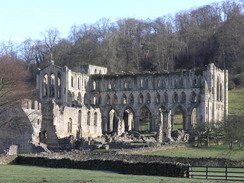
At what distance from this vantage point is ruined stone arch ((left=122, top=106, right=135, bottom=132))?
9375cm

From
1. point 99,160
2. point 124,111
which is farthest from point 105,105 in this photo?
point 99,160

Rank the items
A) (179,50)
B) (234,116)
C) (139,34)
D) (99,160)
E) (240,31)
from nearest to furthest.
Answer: (234,116) → (99,160) → (240,31) → (179,50) → (139,34)

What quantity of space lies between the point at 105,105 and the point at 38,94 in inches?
394

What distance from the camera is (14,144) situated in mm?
64500

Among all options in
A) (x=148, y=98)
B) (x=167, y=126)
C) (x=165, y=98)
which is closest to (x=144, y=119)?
(x=148, y=98)

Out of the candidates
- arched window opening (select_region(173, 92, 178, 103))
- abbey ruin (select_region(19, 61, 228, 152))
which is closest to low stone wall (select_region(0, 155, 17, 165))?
abbey ruin (select_region(19, 61, 228, 152))

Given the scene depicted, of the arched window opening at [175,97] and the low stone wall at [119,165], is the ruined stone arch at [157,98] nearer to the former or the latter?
the arched window opening at [175,97]

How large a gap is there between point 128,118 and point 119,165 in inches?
2091

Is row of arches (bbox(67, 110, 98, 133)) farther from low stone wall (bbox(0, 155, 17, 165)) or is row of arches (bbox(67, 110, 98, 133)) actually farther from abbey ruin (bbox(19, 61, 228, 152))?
low stone wall (bbox(0, 155, 17, 165))

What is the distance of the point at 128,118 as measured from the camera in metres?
95.2

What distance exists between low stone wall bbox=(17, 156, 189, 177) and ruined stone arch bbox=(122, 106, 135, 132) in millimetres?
46927

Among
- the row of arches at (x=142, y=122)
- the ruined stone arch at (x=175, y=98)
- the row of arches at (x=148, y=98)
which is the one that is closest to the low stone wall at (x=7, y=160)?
the row of arches at (x=142, y=122)

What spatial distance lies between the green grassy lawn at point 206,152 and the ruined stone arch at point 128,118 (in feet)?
98.5

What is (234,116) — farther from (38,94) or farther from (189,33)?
(189,33)
